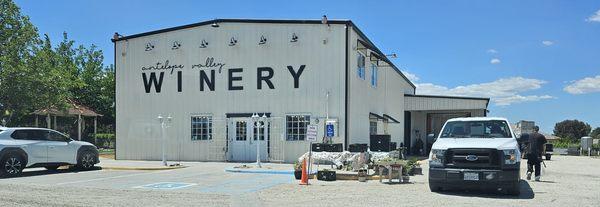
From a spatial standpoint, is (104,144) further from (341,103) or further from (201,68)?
(341,103)

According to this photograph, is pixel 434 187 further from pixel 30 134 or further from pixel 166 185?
pixel 30 134

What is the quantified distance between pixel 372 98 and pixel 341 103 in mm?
5383

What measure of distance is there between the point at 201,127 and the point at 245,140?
223 cm

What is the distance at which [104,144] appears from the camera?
1603 inches

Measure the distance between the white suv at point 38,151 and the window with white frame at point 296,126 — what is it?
24.9ft

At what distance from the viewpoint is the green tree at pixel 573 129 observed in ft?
334

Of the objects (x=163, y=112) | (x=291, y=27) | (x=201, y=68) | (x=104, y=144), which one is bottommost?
(x=104, y=144)

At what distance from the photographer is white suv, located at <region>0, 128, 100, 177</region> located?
1660cm

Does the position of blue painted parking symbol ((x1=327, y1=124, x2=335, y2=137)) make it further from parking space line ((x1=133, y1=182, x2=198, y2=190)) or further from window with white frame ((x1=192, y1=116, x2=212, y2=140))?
parking space line ((x1=133, y1=182, x2=198, y2=190))

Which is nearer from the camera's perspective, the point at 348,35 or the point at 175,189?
the point at 175,189

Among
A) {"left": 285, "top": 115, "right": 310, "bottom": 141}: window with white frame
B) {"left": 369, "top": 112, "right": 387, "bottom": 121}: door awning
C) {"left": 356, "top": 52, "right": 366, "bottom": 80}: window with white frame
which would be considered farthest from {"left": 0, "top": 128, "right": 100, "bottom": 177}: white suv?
{"left": 369, "top": 112, "right": 387, "bottom": 121}: door awning

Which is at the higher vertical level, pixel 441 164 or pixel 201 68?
pixel 201 68

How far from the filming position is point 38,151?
17.4 meters

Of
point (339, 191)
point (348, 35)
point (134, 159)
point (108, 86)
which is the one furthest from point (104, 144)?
point (339, 191)
